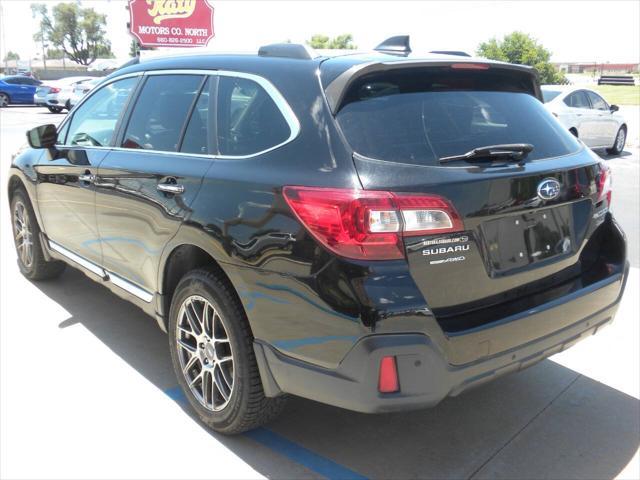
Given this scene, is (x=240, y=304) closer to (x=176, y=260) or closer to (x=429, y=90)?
(x=176, y=260)

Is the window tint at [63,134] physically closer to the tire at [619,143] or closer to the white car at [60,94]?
the tire at [619,143]

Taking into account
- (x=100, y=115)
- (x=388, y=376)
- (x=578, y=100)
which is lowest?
(x=578, y=100)

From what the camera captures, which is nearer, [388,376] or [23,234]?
[388,376]

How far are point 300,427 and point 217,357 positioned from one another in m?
0.60

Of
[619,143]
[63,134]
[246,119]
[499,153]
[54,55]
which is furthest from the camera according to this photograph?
[54,55]

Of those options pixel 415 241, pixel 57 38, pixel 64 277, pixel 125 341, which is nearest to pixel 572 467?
pixel 415 241

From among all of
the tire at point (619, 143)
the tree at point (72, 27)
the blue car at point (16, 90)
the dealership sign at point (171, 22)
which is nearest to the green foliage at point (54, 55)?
the tree at point (72, 27)

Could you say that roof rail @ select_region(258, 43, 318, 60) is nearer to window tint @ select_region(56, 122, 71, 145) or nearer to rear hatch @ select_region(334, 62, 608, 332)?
rear hatch @ select_region(334, 62, 608, 332)

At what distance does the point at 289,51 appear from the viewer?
2.92 metres

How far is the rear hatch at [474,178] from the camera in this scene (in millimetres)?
2365

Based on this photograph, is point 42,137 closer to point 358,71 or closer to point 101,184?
point 101,184

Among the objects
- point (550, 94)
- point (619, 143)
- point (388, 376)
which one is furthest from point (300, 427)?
point (619, 143)

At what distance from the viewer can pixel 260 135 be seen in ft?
9.05

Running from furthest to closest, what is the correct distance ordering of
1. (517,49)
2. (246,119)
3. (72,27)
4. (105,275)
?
(72,27)
(517,49)
(105,275)
(246,119)
